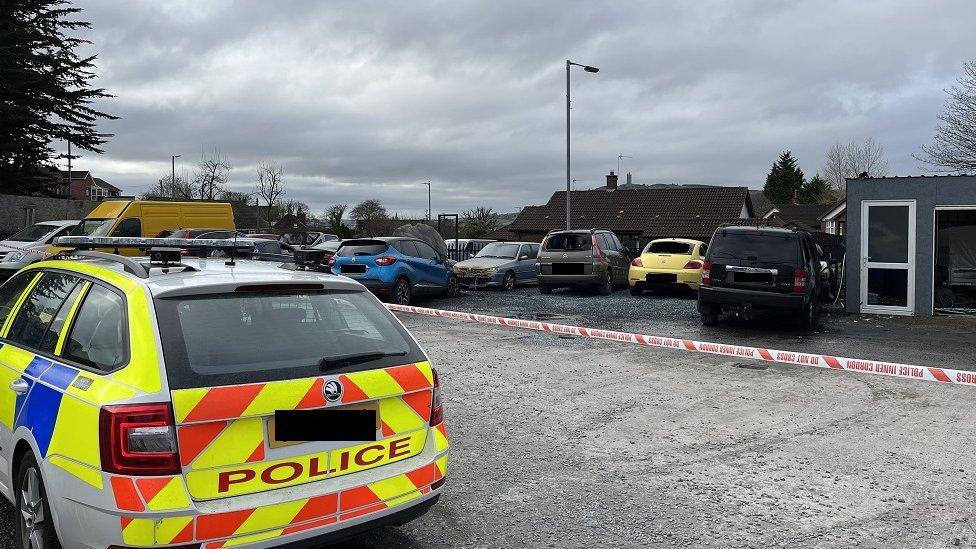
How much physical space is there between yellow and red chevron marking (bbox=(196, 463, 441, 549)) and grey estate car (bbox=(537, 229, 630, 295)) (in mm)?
15614

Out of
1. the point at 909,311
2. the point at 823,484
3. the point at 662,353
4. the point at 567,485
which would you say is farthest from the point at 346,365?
the point at 909,311

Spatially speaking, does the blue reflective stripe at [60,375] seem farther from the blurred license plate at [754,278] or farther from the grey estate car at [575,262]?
the grey estate car at [575,262]

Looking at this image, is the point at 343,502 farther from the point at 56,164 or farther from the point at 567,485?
the point at 56,164

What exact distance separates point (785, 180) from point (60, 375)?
89.3m

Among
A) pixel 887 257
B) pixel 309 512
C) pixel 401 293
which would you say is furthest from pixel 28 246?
pixel 887 257

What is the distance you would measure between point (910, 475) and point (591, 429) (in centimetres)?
236

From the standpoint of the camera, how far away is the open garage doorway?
56.1 feet

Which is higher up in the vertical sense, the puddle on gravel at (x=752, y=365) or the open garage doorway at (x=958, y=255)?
the open garage doorway at (x=958, y=255)

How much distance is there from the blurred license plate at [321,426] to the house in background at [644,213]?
44.8m

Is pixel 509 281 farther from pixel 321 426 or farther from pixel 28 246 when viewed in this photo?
pixel 321 426

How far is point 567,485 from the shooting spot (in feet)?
16.8

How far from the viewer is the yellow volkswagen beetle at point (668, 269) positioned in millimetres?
18469

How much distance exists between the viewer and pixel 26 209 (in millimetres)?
34438

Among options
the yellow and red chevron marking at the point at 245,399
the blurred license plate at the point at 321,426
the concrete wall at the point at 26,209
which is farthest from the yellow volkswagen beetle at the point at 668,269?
the concrete wall at the point at 26,209
